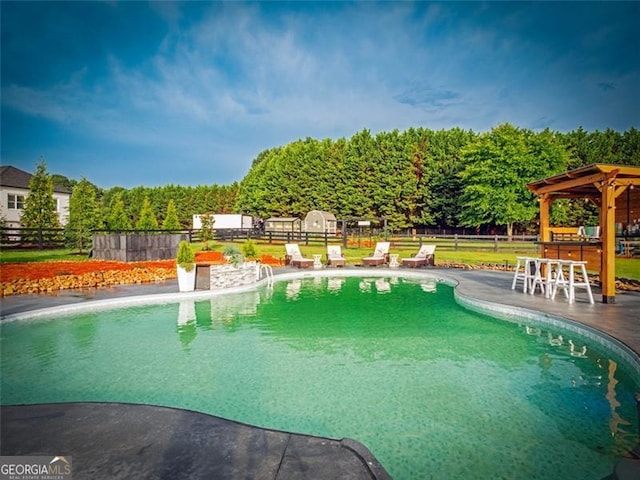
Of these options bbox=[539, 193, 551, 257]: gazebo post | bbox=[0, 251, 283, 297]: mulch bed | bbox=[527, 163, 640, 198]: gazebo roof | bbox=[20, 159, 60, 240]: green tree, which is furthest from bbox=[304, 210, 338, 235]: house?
bbox=[527, 163, 640, 198]: gazebo roof

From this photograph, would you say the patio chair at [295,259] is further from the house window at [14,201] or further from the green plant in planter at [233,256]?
the house window at [14,201]

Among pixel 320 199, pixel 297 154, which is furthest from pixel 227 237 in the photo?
pixel 297 154

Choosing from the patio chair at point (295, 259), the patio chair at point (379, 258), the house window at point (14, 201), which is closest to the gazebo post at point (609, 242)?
the patio chair at point (379, 258)

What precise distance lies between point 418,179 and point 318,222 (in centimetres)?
1195

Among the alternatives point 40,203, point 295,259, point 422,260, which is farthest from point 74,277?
point 40,203

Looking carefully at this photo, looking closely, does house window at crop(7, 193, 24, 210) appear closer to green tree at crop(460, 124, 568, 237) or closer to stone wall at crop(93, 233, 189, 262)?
stone wall at crop(93, 233, 189, 262)

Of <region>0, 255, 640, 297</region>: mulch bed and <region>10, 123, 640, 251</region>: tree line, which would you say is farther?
<region>10, 123, 640, 251</region>: tree line

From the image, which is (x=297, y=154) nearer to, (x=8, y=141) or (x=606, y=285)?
(x=8, y=141)

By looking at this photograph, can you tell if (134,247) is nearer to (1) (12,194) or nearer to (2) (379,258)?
(2) (379,258)

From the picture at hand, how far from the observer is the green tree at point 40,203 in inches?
931

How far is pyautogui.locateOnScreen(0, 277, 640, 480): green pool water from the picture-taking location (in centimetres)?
329

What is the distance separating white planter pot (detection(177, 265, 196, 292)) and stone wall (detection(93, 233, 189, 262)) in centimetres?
617

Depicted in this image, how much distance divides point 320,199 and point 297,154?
7.67 m

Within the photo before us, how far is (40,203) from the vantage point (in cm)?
2395
